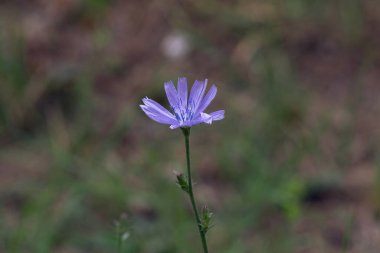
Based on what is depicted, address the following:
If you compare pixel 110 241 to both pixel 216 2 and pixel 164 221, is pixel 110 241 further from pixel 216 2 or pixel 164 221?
pixel 216 2

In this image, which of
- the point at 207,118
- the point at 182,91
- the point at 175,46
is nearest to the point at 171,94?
the point at 182,91

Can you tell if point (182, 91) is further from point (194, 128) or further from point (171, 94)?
point (194, 128)

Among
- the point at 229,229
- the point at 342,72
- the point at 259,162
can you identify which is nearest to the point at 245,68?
Result: the point at 342,72

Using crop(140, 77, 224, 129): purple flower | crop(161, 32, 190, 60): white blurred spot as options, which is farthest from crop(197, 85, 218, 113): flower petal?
crop(161, 32, 190, 60): white blurred spot

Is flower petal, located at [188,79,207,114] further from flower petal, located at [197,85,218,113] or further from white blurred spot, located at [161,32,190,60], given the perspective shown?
white blurred spot, located at [161,32,190,60]

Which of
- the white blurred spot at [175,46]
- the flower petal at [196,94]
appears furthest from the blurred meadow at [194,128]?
the flower petal at [196,94]
